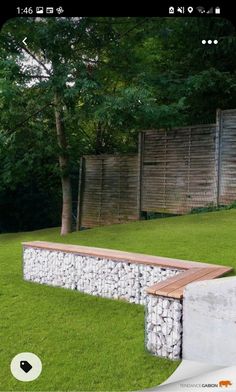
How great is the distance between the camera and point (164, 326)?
9.11ft

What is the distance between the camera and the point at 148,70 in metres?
6.31

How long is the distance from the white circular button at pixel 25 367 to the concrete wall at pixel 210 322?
964 mm

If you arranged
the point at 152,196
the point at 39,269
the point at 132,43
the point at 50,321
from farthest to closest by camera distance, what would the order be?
1. the point at 152,196
2. the point at 132,43
3. the point at 39,269
4. the point at 50,321

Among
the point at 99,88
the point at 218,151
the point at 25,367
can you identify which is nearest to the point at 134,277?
the point at 25,367

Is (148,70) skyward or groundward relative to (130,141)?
skyward

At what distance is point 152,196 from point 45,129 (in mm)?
2481

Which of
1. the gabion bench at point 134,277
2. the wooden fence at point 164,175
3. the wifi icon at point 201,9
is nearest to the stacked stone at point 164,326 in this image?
the gabion bench at point 134,277

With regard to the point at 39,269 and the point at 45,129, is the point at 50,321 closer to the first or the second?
the point at 39,269

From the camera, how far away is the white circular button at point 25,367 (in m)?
1.79

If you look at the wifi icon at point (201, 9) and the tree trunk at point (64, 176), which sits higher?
the wifi icon at point (201, 9)

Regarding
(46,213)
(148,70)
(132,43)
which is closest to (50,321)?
(132,43)

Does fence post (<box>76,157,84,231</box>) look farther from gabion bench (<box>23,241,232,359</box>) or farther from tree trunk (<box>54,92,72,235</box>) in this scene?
gabion bench (<box>23,241,232,359</box>)

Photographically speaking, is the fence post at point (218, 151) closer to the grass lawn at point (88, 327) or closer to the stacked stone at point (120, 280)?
the grass lawn at point (88, 327)

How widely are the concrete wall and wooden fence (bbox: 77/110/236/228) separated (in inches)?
200
